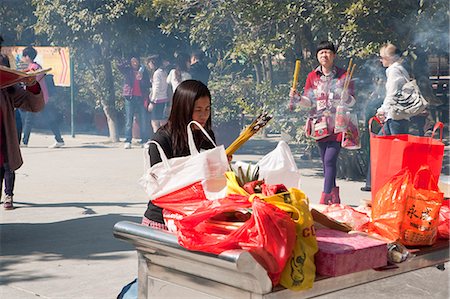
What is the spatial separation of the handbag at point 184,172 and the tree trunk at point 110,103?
1076 centimetres

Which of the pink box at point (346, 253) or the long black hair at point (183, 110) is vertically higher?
the long black hair at point (183, 110)

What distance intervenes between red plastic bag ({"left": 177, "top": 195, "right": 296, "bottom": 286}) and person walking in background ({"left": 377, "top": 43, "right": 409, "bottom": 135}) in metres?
5.56

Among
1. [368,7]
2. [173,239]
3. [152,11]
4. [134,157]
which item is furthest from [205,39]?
[173,239]

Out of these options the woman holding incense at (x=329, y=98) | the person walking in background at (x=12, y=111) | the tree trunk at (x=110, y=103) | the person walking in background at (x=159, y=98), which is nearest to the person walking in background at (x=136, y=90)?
the tree trunk at (x=110, y=103)

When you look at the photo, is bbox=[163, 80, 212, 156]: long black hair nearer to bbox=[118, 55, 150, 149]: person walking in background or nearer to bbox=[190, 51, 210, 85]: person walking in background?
bbox=[190, 51, 210, 85]: person walking in background

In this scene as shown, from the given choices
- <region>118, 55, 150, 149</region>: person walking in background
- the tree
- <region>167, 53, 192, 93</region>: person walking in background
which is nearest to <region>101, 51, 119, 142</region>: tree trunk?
the tree

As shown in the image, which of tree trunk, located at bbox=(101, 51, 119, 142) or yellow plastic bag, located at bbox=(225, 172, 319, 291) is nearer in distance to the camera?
yellow plastic bag, located at bbox=(225, 172, 319, 291)

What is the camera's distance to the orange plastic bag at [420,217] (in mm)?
3586

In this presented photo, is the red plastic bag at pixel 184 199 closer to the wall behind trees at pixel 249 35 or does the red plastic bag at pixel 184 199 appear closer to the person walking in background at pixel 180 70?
the wall behind trees at pixel 249 35

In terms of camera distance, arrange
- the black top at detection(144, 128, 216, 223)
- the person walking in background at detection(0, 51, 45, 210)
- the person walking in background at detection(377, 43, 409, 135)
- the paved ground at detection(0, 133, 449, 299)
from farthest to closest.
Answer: the person walking in background at detection(377, 43, 409, 135), the person walking in background at detection(0, 51, 45, 210), the paved ground at detection(0, 133, 449, 299), the black top at detection(144, 128, 216, 223)

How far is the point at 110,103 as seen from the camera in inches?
569

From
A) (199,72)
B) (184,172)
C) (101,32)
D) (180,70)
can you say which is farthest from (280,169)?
(101,32)

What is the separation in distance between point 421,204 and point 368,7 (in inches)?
240

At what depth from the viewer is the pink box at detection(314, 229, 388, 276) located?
9.98ft
